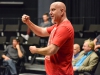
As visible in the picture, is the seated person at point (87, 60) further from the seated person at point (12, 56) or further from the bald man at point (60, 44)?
the seated person at point (12, 56)

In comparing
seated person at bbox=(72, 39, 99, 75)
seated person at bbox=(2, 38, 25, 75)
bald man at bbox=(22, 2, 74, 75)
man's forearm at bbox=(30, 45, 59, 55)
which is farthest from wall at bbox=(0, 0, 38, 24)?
man's forearm at bbox=(30, 45, 59, 55)

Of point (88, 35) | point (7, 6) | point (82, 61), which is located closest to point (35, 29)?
point (82, 61)

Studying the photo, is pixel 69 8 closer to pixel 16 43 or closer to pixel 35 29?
pixel 16 43

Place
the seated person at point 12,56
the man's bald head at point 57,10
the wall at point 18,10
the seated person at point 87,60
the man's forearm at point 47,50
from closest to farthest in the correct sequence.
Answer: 1. the man's forearm at point 47,50
2. the man's bald head at point 57,10
3. the seated person at point 87,60
4. the seated person at point 12,56
5. the wall at point 18,10

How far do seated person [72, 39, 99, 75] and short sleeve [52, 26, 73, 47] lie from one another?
2154 mm

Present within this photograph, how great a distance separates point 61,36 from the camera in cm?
250

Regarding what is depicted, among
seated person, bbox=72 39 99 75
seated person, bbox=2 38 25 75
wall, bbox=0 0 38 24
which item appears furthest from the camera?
wall, bbox=0 0 38 24

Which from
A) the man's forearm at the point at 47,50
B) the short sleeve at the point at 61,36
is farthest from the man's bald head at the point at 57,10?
the man's forearm at the point at 47,50

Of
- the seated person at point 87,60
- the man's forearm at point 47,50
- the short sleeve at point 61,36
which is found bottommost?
the seated person at point 87,60

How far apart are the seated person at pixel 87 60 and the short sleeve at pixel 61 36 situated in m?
2.15

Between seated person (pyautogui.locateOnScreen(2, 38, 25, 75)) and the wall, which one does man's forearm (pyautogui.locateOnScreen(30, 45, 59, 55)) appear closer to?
seated person (pyautogui.locateOnScreen(2, 38, 25, 75))

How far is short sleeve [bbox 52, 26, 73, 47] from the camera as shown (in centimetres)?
248

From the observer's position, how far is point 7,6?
10211mm

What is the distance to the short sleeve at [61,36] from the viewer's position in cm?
248
